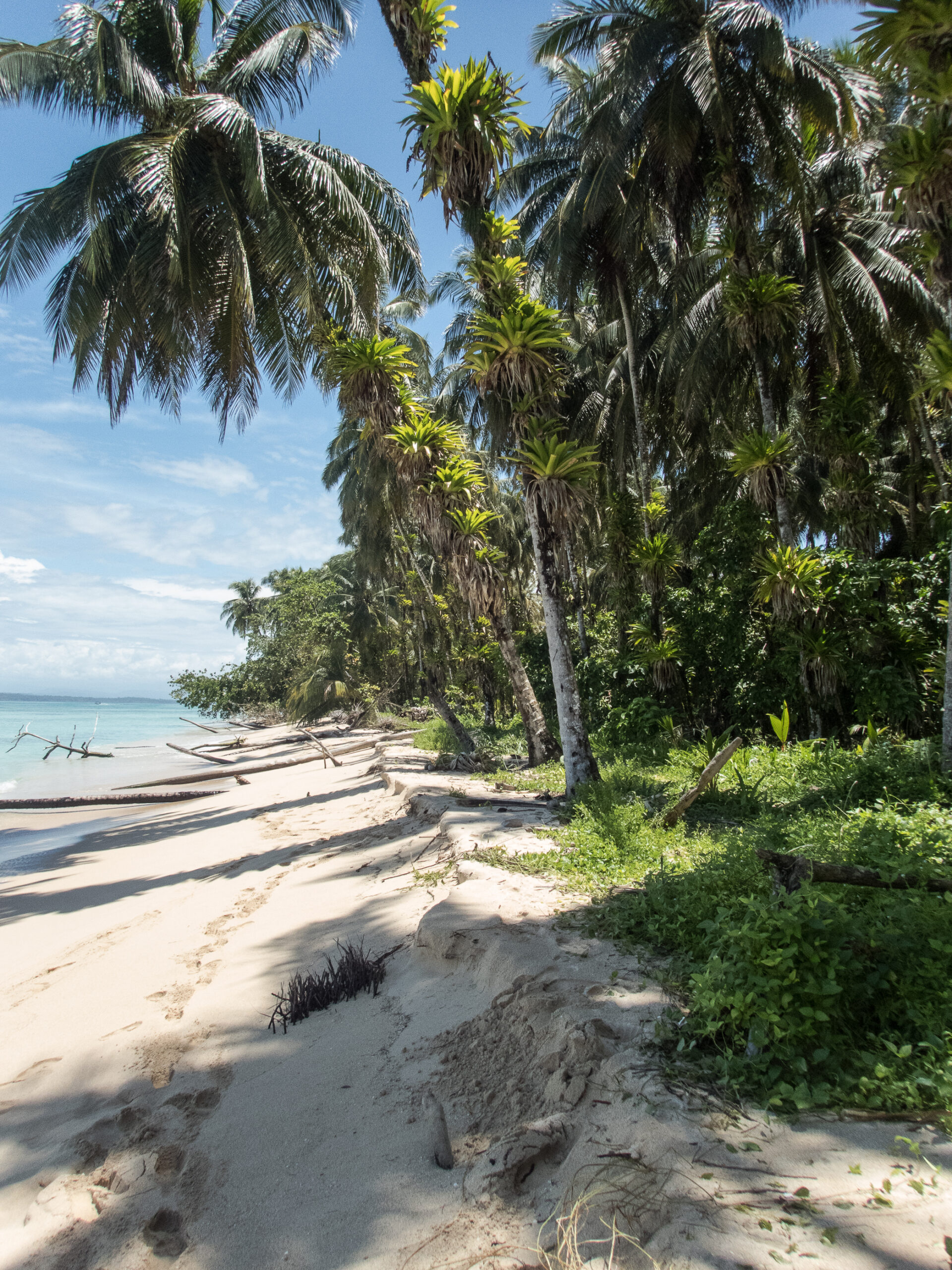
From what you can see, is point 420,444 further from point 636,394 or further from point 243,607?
point 243,607

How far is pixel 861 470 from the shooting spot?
1031 cm

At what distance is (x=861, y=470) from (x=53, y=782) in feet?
75.3

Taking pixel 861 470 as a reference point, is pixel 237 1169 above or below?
below

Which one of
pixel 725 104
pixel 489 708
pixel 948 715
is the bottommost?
pixel 489 708

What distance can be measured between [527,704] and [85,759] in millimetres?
25001

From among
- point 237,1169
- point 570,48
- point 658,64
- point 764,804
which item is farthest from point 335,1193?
point 570,48

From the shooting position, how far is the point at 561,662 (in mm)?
7945

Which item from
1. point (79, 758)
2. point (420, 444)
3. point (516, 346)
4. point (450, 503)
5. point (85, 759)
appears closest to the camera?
point (516, 346)

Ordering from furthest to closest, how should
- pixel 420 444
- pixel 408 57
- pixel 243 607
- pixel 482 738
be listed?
pixel 243 607, pixel 482 738, pixel 420 444, pixel 408 57

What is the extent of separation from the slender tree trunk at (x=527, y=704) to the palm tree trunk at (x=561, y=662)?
2.39 metres

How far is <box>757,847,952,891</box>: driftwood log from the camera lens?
2877 millimetres

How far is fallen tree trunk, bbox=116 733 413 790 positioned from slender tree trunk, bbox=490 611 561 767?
743cm

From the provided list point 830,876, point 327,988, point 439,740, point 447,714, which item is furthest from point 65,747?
point 830,876

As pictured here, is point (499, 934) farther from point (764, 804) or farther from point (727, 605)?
point (727, 605)
